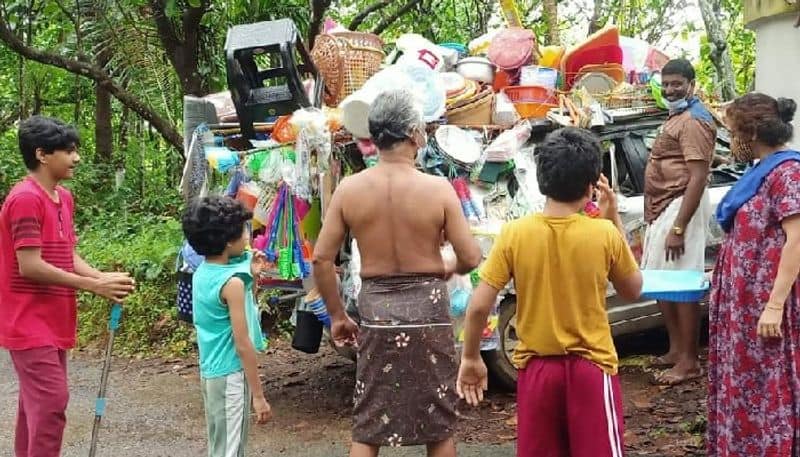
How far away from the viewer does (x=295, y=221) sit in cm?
493

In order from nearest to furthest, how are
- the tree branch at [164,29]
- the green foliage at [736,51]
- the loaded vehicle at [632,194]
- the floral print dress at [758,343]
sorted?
the floral print dress at [758,343]
the loaded vehicle at [632,194]
the tree branch at [164,29]
the green foliage at [736,51]

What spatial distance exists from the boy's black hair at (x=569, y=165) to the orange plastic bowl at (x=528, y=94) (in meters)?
2.74

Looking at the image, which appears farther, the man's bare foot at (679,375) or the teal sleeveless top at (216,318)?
the man's bare foot at (679,375)

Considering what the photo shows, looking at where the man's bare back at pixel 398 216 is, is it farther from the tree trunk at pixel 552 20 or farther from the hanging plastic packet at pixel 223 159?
the tree trunk at pixel 552 20

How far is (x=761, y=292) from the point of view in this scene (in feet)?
11.2

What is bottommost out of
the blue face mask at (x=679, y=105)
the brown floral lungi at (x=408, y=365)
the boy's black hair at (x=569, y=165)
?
the brown floral lungi at (x=408, y=365)

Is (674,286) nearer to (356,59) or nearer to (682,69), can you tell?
(682,69)

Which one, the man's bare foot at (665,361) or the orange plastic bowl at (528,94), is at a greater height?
the orange plastic bowl at (528,94)

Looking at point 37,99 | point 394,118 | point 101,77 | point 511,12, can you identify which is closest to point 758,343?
point 394,118

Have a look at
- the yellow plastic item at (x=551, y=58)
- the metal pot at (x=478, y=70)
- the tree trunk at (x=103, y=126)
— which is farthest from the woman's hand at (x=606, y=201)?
the tree trunk at (x=103, y=126)

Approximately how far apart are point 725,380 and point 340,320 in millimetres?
1703

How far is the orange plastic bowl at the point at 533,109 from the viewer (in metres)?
5.47

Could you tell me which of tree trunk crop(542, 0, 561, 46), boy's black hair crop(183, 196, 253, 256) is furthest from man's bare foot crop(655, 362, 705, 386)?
tree trunk crop(542, 0, 561, 46)

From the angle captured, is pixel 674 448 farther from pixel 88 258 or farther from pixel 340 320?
pixel 88 258
